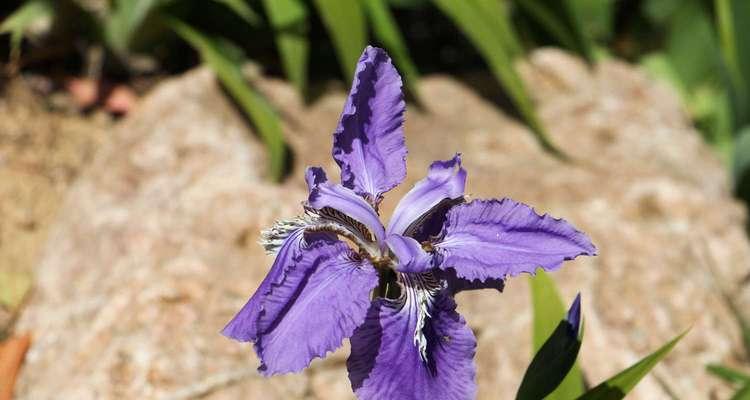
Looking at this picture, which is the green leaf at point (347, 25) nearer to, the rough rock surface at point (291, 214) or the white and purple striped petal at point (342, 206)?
the rough rock surface at point (291, 214)

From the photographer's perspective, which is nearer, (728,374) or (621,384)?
(621,384)

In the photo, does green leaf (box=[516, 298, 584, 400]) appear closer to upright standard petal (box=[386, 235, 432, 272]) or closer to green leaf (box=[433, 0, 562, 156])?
upright standard petal (box=[386, 235, 432, 272])

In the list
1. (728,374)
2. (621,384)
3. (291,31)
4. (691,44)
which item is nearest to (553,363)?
(621,384)

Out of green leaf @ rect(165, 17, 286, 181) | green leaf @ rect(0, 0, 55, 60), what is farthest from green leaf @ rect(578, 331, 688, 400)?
green leaf @ rect(0, 0, 55, 60)

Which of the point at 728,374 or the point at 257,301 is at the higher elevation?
the point at 257,301

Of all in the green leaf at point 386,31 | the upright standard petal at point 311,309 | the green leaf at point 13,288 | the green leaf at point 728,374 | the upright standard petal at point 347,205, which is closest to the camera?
the upright standard petal at point 311,309

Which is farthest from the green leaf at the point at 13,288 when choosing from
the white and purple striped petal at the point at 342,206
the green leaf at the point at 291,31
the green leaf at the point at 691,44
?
the green leaf at the point at 691,44

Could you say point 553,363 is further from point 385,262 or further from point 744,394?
point 744,394
